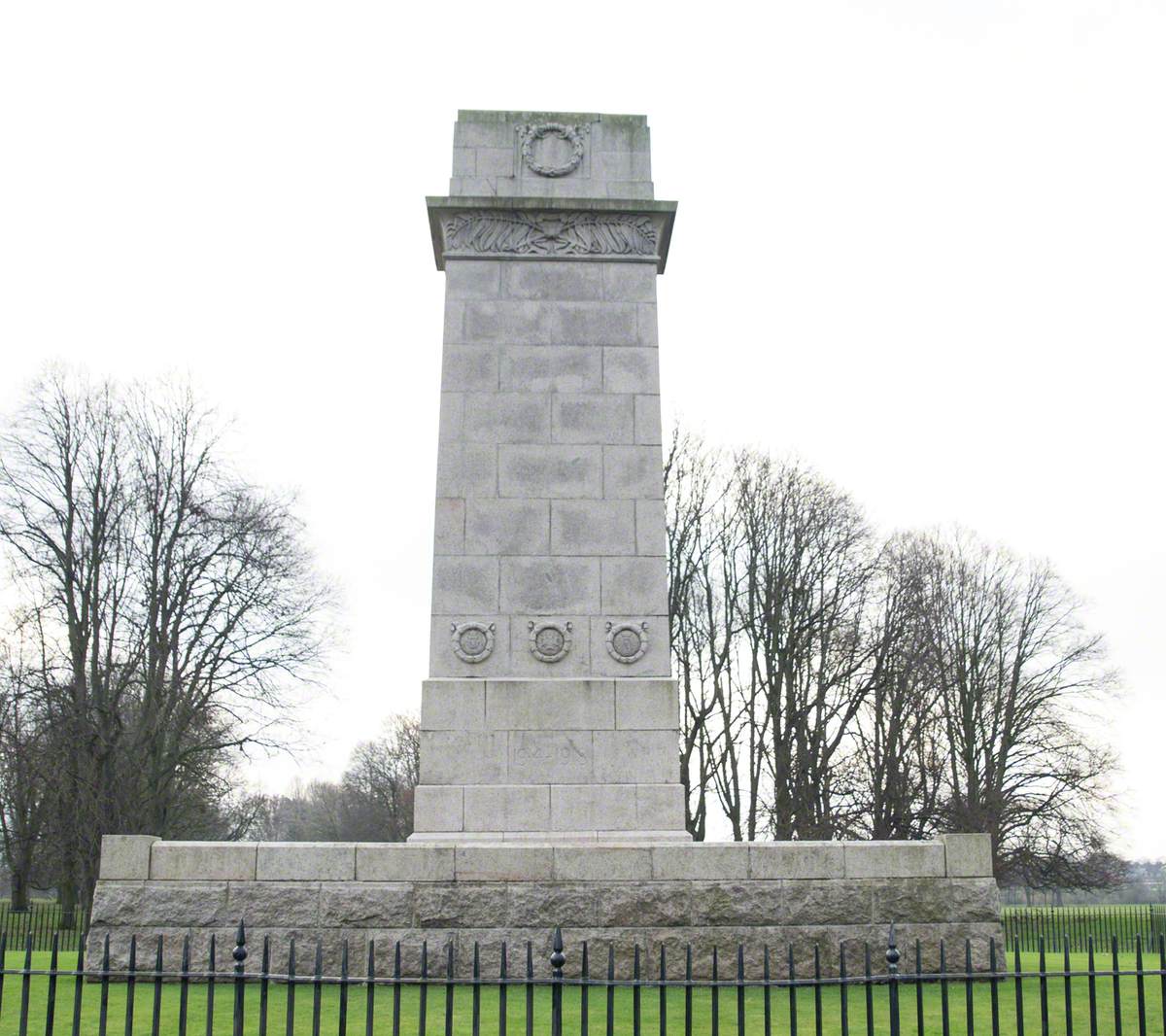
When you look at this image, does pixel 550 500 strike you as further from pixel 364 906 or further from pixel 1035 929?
pixel 1035 929

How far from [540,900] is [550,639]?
11.0ft

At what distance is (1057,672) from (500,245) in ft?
98.6

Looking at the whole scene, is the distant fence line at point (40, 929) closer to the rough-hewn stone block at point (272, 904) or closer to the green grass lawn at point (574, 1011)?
the rough-hewn stone block at point (272, 904)

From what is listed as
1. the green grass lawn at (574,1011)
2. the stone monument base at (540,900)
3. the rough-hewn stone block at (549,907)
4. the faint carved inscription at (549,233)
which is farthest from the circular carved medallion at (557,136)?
the green grass lawn at (574,1011)

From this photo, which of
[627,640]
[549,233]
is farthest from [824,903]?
[549,233]

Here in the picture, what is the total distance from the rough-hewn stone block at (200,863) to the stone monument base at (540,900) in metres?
0.01

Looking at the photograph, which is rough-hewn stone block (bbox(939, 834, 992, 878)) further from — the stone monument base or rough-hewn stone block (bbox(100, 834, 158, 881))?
rough-hewn stone block (bbox(100, 834, 158, 881))

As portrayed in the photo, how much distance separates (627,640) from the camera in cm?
1480

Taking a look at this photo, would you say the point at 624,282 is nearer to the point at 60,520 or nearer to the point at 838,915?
the point at 838,915

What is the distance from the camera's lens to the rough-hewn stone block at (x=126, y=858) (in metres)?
12.1

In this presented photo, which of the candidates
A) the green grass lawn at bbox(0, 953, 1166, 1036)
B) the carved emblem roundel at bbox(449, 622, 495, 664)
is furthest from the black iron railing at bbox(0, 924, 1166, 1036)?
the carved emblem roundel at bbox(449, 622, 495, 664)

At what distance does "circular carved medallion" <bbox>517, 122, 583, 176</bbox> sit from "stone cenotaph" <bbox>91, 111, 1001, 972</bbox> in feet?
0.09

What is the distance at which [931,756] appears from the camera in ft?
121

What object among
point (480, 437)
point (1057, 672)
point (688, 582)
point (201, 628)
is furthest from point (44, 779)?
point (1057, 672)
